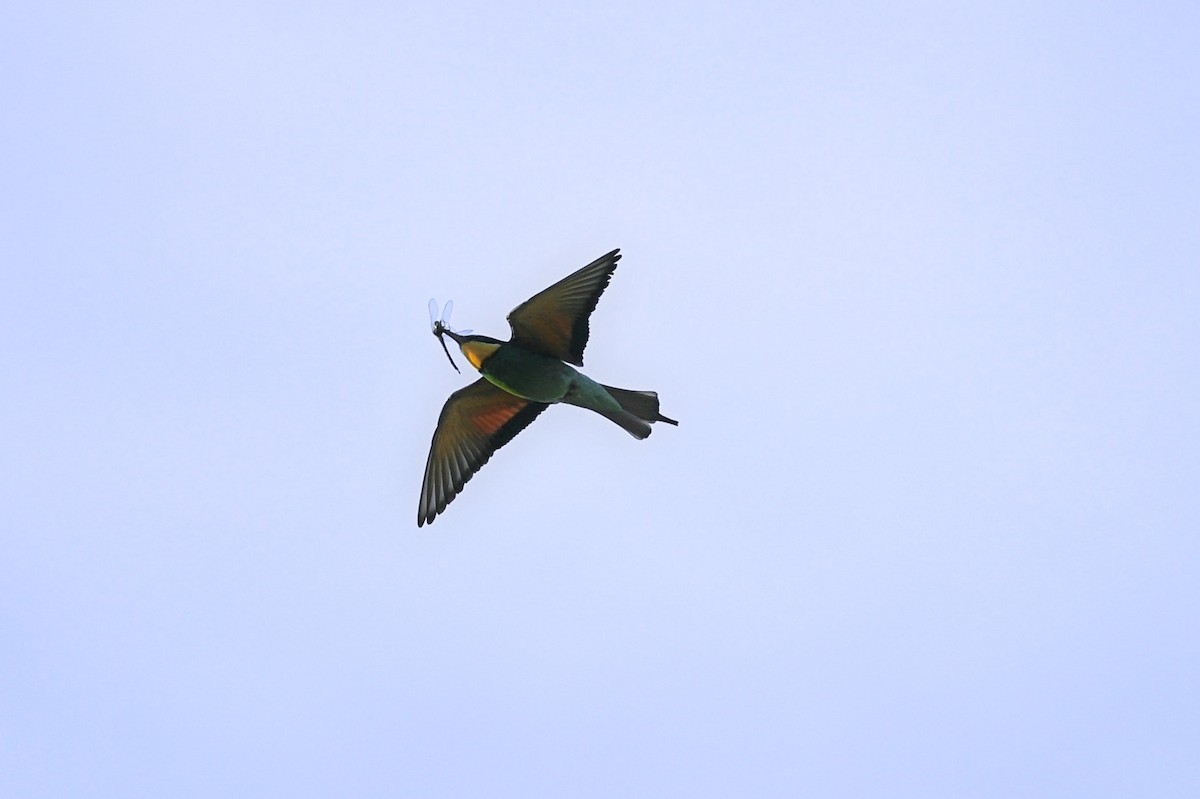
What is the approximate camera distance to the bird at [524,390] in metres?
11.0

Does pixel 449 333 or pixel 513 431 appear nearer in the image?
pixel 449 333

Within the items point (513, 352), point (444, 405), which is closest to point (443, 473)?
point (444, 405)

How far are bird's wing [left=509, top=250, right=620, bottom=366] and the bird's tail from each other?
0.41 m

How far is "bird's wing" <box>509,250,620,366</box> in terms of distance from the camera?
1087 cm

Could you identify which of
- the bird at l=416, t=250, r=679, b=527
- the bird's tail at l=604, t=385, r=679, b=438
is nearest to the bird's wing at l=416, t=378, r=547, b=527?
the bird at l=416, t=250, r=679, b=527

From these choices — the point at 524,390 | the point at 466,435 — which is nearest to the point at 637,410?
the point at 524,390

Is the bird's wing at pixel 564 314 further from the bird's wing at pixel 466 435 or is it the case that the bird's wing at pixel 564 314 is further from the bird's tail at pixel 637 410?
the bird's wing at pixel 466 435

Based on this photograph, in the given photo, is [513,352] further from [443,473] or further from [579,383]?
[443,473]

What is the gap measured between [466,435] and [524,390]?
821 mm

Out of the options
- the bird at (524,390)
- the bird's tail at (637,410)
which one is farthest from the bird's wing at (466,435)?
the bird's tail at (637,410)

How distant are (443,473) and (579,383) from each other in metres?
1.31

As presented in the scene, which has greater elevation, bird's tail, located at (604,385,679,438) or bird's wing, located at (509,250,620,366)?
bird's wing, located at (509,250,620,366)

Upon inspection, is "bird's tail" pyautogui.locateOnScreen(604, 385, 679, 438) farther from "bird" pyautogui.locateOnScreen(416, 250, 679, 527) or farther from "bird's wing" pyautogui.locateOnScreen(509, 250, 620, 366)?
"bird's wing" pyautogui.locateOnScreen(509, 250, 620, 366)

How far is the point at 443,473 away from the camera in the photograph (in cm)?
1202
